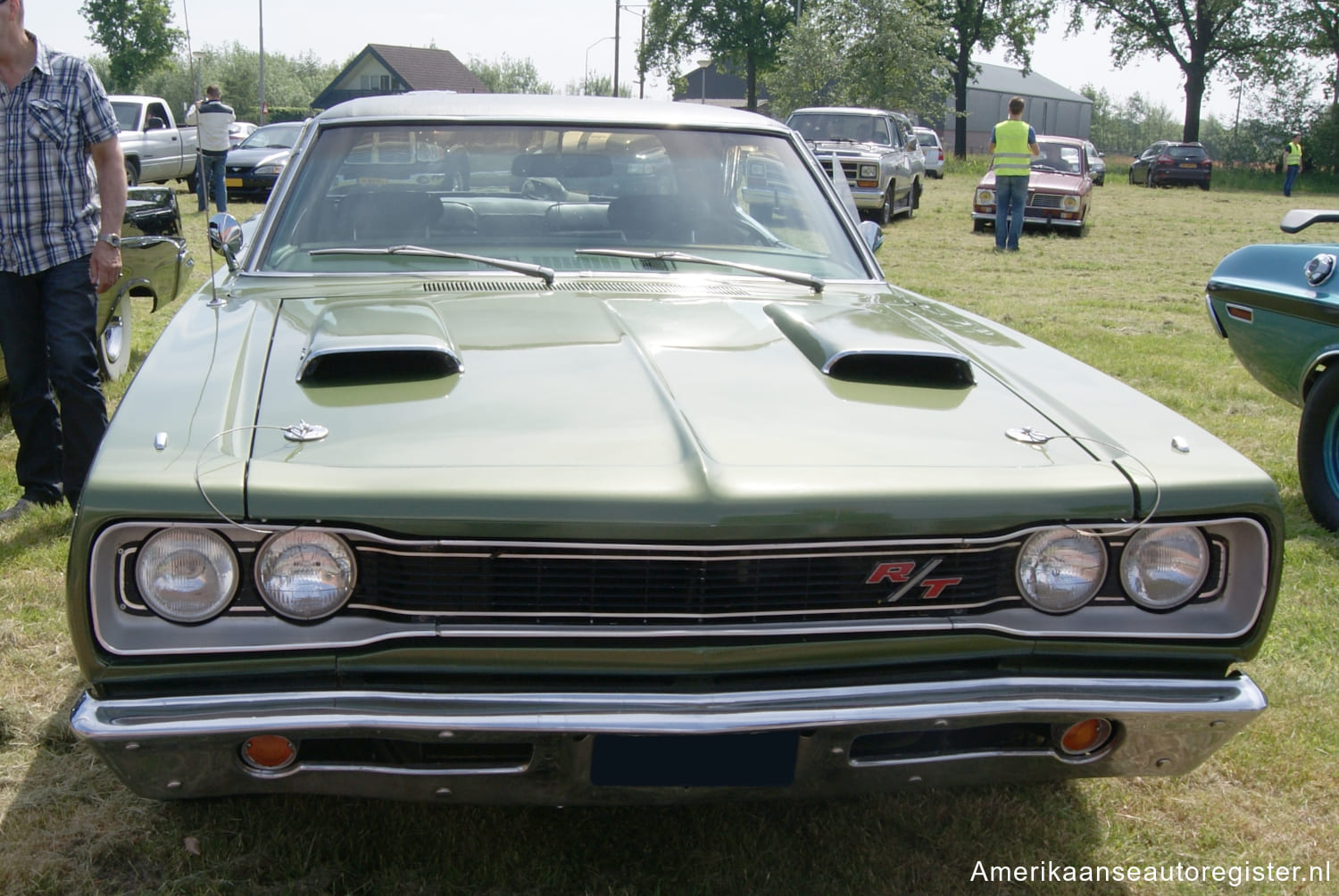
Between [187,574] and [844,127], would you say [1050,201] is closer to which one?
[844,127]

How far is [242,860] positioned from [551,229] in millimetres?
1780

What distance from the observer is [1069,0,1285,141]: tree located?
137ft

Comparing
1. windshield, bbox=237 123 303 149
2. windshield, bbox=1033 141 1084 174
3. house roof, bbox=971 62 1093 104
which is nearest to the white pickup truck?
windshield, bbox=237 123 303 149

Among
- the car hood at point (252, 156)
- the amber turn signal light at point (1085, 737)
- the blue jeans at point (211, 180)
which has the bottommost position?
the amber turn signal light at point (1085, 737)

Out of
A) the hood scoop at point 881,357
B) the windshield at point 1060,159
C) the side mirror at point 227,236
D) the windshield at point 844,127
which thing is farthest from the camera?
the windshield at point 1060,159

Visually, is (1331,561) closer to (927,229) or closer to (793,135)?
(793,135)

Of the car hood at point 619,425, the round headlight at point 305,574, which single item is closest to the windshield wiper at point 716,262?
the car hood at point 619,425

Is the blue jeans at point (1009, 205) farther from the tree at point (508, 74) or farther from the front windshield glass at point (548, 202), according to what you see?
the tree at point (508, 74)

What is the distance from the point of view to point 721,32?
5253cm

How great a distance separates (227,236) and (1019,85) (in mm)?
74308

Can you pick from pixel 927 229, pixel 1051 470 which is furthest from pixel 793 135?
pixel 927 229

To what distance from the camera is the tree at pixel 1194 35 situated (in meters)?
41.6

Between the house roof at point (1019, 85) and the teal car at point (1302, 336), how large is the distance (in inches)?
2510

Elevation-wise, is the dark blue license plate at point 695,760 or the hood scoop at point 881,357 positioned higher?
the hood scoop at point 881,357
